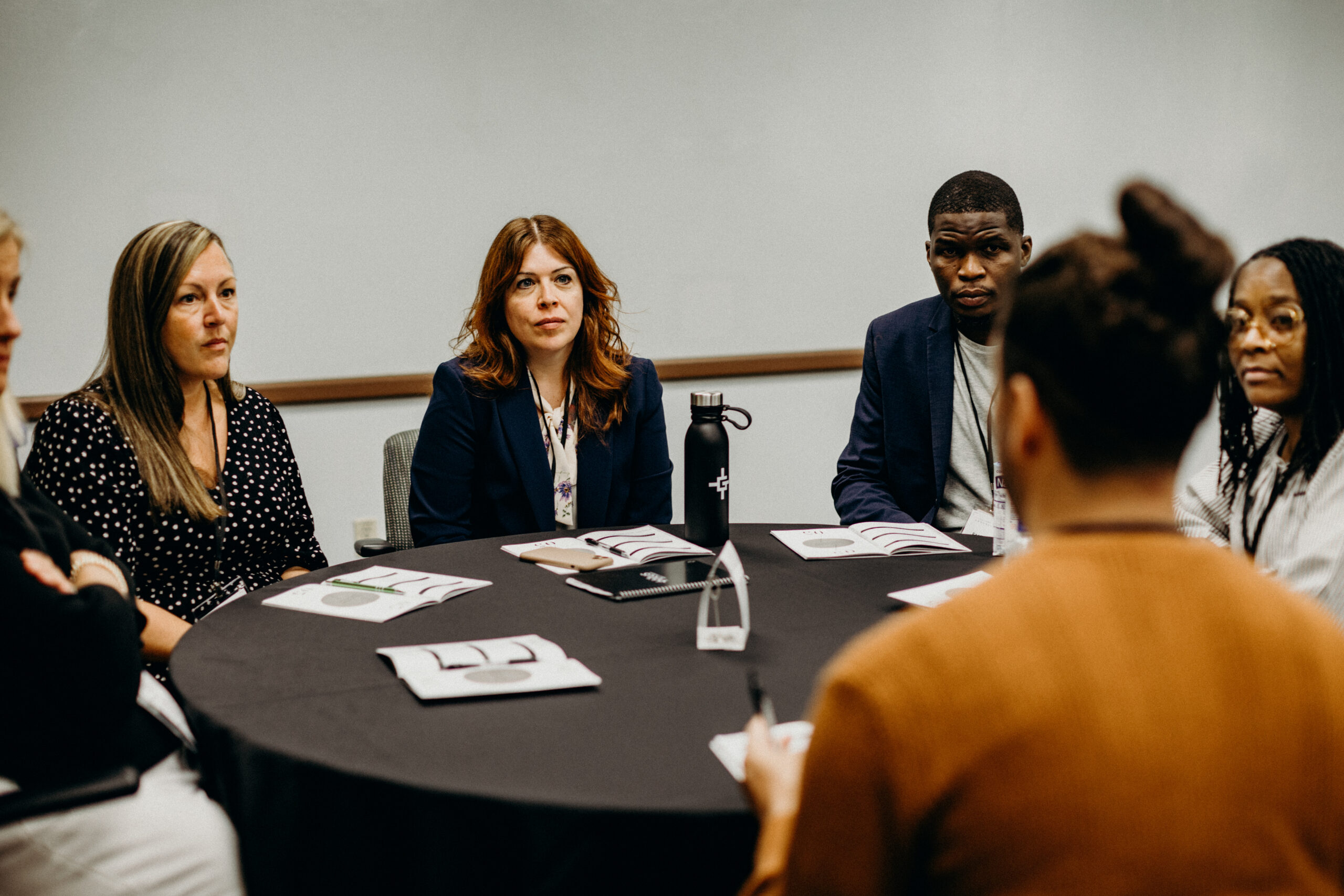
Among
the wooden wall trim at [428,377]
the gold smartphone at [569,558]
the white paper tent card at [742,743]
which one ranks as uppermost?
the wooden wall trim at [428,377]

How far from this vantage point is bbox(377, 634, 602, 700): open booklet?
4.22 ft

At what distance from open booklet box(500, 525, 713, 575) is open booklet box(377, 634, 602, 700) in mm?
446

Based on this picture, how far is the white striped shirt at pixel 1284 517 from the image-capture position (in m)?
1.52

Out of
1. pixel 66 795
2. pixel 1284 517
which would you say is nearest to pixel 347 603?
pixel 66 795

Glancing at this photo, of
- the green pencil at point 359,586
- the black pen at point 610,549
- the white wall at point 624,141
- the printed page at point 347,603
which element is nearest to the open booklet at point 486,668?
the printed page at point 347,603

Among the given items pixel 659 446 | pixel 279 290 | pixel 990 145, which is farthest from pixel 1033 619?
pixel 990 145

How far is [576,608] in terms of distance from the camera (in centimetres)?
166

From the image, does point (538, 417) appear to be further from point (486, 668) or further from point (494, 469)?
point (486, 668)

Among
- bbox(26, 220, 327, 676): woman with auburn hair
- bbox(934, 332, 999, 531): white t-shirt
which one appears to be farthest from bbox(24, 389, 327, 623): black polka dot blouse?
bbox(934, 332, 999, 531): white t-shirt

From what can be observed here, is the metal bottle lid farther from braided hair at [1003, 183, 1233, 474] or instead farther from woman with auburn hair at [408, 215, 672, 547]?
braided hair at [1003, 183, 1233, 474]

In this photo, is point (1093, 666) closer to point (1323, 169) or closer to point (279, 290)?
point (279, 290)

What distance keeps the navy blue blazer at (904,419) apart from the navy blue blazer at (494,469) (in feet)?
1.94

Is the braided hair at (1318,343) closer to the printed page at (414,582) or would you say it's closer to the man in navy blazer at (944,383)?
the man in navy blazer at (944,383)

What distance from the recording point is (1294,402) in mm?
1653
